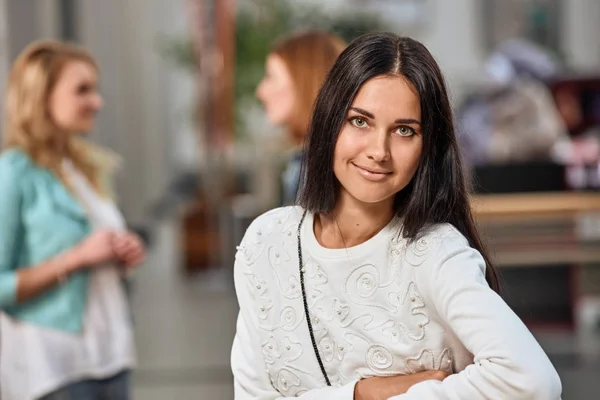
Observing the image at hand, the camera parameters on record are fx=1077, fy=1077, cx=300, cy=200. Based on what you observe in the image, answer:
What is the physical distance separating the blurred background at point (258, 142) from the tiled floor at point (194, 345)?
0.02 metres

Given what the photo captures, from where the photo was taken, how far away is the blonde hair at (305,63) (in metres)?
2.75

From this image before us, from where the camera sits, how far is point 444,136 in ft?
4.95

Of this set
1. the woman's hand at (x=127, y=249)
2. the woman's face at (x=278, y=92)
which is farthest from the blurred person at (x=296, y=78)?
the woman's hand at (x=127, y=249)

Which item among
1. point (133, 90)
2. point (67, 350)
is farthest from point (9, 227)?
point (133, 90)

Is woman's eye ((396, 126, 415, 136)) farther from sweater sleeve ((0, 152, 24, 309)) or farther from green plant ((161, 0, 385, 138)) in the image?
green plant ((161, 0, 385, 138))

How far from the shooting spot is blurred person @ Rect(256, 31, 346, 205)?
275cm

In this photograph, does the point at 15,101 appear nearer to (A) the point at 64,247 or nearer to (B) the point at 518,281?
(A) the point at 64,247

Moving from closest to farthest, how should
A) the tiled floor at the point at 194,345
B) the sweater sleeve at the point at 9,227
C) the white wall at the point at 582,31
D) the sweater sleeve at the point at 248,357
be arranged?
the sweater sleeve at the point at 248,357 → the sweater sleeve at the point at 9,227 → the tiled floor at the point at 194,345 → the white wall at the point at 582,31

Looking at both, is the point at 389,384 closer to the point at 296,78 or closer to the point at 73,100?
the point at 296,78

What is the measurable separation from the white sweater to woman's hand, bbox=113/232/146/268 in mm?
1245

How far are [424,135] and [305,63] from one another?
4.39 ft

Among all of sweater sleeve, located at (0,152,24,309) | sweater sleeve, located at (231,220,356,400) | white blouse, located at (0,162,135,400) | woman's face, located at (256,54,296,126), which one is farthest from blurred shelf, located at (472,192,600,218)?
sweater sleeve, located at (231,220,356,400)

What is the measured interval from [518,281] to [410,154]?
5.44m

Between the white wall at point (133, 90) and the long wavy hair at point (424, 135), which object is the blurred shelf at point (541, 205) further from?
the long wavy hair at point (424, 135)
